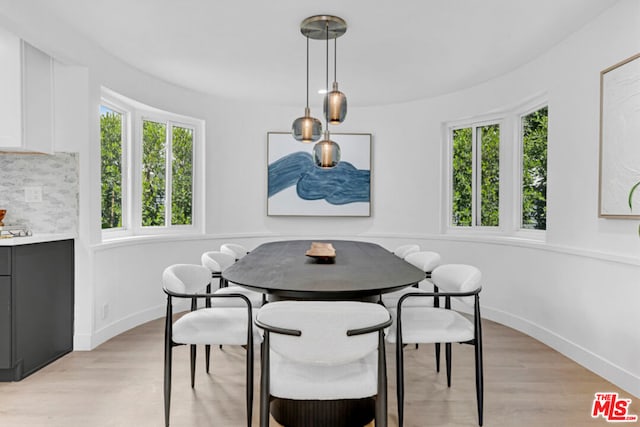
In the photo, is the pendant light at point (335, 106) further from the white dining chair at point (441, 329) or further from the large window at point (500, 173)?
the large window at point (500, 173)

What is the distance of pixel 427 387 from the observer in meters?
2.78

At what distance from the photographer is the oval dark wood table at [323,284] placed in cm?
196

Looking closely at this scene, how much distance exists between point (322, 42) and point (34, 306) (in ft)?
9.46

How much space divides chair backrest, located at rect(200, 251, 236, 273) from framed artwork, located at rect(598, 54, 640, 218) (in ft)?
8.91

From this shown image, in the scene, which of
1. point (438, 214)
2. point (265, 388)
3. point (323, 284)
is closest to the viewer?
point (265, 388)

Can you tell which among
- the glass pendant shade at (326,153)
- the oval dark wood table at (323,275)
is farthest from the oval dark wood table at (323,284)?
the glass pendant shade at (326,153)

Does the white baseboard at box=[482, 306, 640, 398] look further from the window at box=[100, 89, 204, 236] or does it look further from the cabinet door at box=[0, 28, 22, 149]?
the cabinet door at box=[0, 28, 22, 149]

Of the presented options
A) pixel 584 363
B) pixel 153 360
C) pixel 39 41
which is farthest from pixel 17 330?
pixel 584 363

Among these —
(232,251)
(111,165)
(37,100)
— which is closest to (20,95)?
(37,100)

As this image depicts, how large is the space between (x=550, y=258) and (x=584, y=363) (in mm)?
873

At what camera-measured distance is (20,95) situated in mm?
3061

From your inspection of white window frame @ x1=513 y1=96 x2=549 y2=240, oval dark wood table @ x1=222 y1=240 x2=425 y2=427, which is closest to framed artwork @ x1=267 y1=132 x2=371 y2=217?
white window frame @ x1=513 y1=96 x2=549 y2=240

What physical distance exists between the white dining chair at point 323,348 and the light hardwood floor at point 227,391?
2.35ft

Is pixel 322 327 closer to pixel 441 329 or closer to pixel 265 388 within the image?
pixel 265 388
